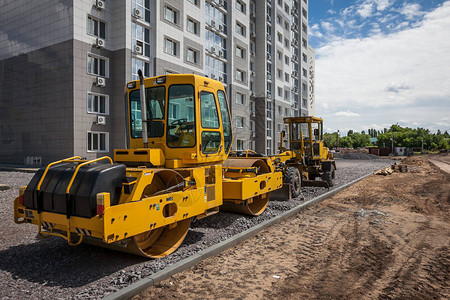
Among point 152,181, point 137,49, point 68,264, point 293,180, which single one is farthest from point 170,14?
point 68,264

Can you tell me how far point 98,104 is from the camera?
2198cm

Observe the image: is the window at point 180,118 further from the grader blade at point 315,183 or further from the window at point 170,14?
the window at point 170,14

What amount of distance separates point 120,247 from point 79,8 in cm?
2031

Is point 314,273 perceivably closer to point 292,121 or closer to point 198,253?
point 198,253

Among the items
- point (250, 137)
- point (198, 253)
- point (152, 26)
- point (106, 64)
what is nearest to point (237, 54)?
point (250, 137)

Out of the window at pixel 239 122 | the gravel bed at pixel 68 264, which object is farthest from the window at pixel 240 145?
the gravel bed at pixel 68 264

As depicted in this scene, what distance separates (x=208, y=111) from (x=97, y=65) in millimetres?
18581

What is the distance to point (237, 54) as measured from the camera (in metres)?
35.2

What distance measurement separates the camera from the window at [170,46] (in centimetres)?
2456

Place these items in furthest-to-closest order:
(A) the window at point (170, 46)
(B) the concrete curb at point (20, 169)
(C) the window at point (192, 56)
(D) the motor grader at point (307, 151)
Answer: (C) the window at point (192, 56) < (A) the window at point (170, 46) < (B) the concrete curb at point (20, 169) < (D) the motor grader at point (307, 151)

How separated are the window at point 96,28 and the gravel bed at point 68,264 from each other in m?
18.1

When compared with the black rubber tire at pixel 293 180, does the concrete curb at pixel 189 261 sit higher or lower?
lower

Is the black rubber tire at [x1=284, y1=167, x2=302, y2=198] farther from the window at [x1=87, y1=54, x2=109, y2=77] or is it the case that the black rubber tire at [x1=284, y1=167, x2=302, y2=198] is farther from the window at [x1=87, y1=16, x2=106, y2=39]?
the window at [x1=87, y1=16, x2=106, y2=39]

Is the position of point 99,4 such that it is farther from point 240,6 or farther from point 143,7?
point 240,6
